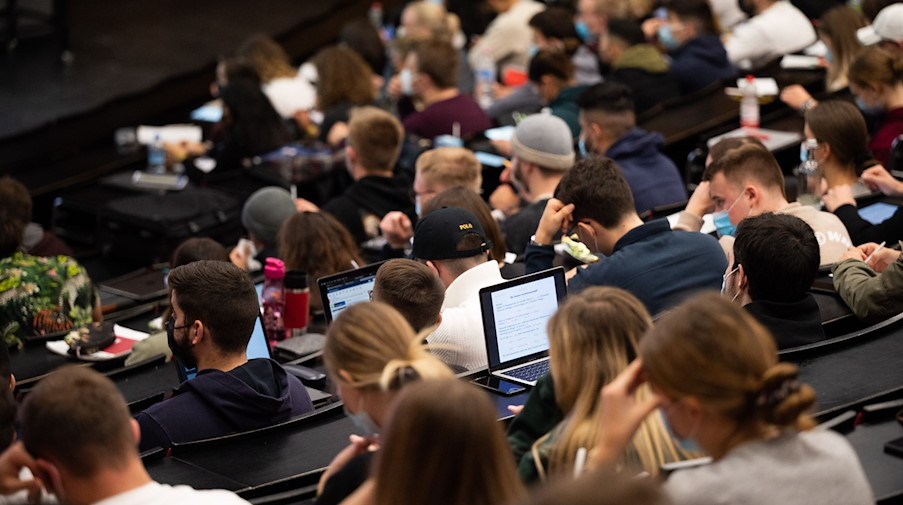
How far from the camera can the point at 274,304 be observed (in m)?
4.74

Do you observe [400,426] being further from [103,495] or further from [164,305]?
[164,305]

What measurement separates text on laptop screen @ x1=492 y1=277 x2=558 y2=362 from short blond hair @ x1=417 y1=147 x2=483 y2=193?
1679mm

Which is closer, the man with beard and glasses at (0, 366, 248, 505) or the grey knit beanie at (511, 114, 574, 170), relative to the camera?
the man with beard and glasses at (0, 366, 248, 505)

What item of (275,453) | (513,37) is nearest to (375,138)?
(275,453)

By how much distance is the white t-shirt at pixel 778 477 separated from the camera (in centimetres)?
237

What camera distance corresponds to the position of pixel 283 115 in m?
9.17

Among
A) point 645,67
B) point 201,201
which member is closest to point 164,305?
point 201,201

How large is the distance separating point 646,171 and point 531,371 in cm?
260

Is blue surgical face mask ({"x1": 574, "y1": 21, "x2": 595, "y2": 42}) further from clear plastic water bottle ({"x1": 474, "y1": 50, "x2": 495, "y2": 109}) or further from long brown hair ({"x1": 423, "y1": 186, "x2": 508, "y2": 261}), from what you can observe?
long brown hair ({"x1": 423, "y1": 186, "x2": 508, "y2": 261})

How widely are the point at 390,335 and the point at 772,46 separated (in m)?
6.71

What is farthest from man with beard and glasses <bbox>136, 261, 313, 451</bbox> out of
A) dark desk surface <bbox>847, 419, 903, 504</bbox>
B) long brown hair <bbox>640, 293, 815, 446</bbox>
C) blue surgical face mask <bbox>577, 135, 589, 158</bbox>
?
blue surgical face mask <bbox>577, 135, 589, 158</bbox>

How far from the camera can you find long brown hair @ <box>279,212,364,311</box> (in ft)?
16.4

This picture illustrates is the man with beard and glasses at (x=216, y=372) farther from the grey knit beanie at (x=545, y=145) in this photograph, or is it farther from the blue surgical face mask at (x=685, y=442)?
the grey knit beanie at (x=545, y=145)

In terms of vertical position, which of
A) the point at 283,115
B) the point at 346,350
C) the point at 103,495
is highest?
the point at 283,115
